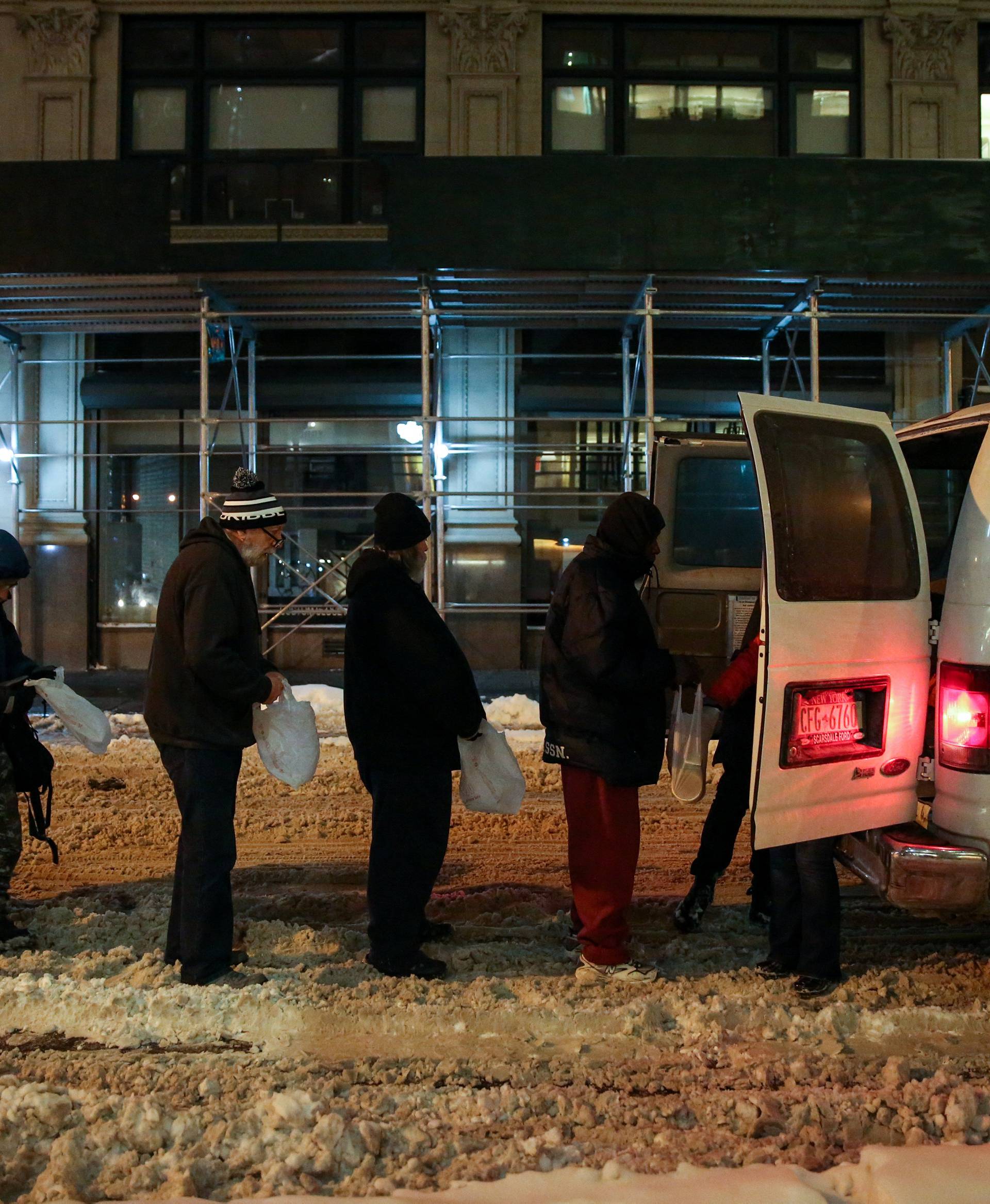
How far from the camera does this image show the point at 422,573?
4652mm

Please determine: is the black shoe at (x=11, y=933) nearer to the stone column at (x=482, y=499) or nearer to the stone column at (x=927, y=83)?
the stone column at (x=482, y=499)

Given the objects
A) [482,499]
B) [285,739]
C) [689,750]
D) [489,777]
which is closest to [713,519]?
[689,750]

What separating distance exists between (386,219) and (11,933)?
11.6 metres

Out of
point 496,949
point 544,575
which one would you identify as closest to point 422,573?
point 496,949

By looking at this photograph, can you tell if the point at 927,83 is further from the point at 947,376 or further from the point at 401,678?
the point at 401,678

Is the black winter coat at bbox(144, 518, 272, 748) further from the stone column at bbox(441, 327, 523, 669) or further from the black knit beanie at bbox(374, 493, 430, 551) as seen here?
the stone column at bbox(441, 327, 523, 669)

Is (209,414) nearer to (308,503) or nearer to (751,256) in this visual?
(308,503)

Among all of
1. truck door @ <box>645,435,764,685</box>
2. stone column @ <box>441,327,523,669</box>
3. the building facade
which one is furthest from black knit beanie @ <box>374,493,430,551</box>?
stone column @ <box>441,327,523,669</box>

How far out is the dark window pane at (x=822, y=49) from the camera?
15.4 m

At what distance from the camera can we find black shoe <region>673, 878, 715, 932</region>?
4969mm

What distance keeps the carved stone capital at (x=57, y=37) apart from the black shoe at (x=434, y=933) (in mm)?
14121

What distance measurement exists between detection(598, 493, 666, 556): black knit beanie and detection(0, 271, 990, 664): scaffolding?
6788 mm

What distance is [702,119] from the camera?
1555 centimetres

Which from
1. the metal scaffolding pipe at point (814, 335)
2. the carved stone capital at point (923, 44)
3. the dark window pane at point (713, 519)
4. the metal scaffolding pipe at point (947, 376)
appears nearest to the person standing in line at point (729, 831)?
the dark window pane at point (713, 519)
